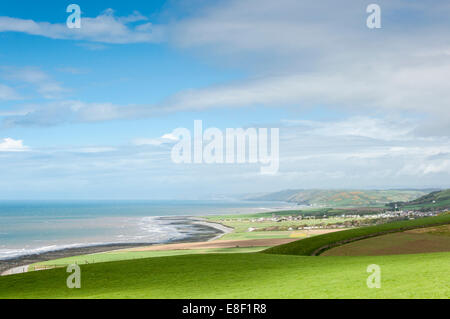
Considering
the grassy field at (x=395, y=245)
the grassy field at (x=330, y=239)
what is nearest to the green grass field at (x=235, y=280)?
the grassy field at (x=395, y=245)

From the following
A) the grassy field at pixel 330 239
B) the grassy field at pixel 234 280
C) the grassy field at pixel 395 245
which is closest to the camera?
the grassy field at pixel 234 280

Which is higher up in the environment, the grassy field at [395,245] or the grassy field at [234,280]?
the grassy field at [234,280]

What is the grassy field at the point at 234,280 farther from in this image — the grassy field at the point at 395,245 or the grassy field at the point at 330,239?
the grassy field at the point at 330,239

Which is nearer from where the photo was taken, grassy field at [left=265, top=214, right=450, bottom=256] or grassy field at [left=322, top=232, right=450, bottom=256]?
grassy field at [left=322, top=232, right=450, bottom=256]

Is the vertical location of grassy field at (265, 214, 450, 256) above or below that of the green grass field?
below

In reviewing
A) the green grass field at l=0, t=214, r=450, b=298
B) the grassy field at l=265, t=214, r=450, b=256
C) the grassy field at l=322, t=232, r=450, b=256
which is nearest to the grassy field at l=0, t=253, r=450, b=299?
the green grass field at l=0, t=214, r=450, b=298

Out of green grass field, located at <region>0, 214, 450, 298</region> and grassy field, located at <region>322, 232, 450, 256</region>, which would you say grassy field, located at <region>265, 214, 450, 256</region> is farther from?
green grass field, located at <region>0, 214, 450, 298</region>

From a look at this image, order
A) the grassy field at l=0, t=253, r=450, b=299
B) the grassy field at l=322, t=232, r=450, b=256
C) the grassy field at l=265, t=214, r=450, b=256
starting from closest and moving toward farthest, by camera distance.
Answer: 1. the grassy field at l=0, t=253, r=450, b=299
2. the grassy field at l=322, t=232, r=450, b=256
3. the grassy field at l=265, t=214, r=450, b=256
